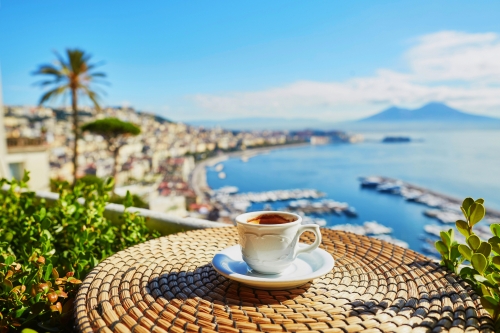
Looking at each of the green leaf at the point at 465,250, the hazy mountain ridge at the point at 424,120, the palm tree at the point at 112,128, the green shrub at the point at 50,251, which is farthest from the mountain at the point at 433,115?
the green leaf at the point at 465,250

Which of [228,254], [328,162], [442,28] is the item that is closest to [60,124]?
[328,162]

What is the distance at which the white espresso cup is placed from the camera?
2.31ft

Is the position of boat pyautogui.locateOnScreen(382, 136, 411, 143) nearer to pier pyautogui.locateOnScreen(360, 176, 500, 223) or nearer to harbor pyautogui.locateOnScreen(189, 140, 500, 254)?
harbor pyautogui.locateOnScreen(189, 140, 500, 254)

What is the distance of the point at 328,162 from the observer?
48.8 m

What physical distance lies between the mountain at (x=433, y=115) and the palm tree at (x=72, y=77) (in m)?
46.3

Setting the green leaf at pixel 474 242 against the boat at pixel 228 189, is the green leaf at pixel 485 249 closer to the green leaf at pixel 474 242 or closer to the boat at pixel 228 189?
the green leaf at pixel 474 242

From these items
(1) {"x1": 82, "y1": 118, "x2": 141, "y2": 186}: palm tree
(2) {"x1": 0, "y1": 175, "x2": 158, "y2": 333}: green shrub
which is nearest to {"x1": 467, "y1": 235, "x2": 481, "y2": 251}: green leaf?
(2) {"x1": 0, "y1": 175, "x2": 158, "y2": 333}: green shrub

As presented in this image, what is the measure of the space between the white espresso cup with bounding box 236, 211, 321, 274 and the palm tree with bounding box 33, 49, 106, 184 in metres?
16.2

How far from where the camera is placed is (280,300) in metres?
0.66

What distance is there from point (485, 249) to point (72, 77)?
57.1 feet

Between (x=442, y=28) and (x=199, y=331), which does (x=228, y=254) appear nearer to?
(x=199, y=331)

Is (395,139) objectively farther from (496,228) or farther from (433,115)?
(496,228)

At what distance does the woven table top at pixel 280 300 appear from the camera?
1.85 ft

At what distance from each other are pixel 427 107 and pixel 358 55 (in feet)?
55.3
